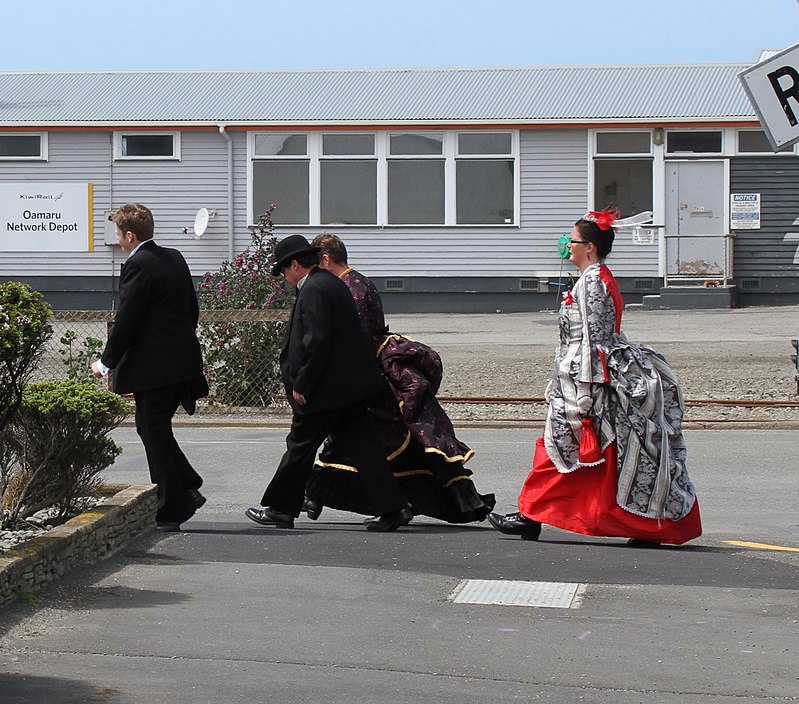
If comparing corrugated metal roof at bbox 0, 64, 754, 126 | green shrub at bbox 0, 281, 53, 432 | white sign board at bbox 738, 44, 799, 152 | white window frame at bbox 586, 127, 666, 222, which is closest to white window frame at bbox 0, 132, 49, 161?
corrugated metal roof at bbox 0, 64, 754, 126

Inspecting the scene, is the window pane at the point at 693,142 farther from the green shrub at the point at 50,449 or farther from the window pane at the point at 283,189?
the green shrub at the point at 50,449

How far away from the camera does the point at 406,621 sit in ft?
19.9

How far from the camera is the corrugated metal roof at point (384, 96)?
95.5 feet

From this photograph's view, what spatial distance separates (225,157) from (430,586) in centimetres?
2387

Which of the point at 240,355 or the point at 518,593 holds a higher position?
the point at 240,355

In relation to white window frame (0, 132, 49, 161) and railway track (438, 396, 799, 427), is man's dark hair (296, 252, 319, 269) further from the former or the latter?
white window frame (0, 132, 49, 161)

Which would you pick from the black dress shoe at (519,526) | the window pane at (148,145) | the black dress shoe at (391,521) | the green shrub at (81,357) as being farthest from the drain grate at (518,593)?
the window pane at (148,145)

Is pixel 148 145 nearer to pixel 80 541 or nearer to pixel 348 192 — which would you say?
pixel 348 192

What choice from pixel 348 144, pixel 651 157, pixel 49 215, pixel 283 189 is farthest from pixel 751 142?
pixel 49 215

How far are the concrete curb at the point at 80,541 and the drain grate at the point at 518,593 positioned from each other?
178cm

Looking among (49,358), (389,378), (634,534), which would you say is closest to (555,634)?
(634,534)

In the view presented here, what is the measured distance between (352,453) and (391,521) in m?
0.45

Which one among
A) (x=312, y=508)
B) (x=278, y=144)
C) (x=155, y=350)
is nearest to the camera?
(x=155, y=350)

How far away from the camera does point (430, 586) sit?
267 inches
